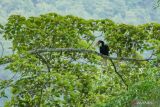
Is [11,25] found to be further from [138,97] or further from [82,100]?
[138,97]

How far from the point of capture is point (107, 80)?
16.2 metres

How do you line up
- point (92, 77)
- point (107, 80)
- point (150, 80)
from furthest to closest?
point (107, 80)
point (92, 77)
point (150, 80)

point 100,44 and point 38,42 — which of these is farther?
point 100,44

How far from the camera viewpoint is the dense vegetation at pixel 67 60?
1312cm

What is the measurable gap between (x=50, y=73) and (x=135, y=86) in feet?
14.6

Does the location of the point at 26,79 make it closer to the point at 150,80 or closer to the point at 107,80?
the point at 107,80

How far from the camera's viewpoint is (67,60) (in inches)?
600

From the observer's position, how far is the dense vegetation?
1312 centimetres

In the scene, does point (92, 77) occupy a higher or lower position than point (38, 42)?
lower

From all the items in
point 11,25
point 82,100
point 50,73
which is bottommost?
point 82,100

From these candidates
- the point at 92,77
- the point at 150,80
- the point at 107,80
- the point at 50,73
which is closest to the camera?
the point at 150,80

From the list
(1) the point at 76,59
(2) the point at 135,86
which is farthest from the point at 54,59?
(2) the point at 135,86

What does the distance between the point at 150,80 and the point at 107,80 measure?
24.7 feet

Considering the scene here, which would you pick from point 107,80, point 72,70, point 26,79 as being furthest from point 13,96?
point 107,80
